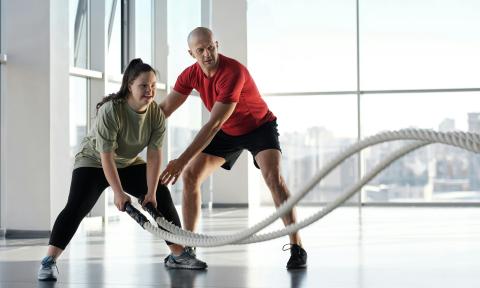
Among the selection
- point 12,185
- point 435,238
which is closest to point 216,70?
point 435,238

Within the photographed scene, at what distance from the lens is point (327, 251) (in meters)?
5.11

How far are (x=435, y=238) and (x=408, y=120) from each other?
5.08m

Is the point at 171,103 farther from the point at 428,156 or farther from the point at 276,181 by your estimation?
the point at 428,156

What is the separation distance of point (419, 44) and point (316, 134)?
1.75 meters

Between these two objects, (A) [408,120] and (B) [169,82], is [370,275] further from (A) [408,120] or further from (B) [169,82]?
(A) [408,120]

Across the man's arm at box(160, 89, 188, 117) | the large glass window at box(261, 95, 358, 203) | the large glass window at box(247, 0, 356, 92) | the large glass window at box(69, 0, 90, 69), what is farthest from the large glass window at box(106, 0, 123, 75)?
the man's arm at box(160, 89, 188, 117)

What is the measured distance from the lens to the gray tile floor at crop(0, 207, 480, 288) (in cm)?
379

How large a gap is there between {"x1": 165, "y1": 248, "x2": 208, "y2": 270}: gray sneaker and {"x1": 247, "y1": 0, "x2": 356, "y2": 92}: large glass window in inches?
273

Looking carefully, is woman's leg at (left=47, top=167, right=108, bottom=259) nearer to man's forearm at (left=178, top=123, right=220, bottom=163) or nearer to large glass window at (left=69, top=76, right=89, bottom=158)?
man's forearm at (left=178, top=123, right=220, bottom=163)

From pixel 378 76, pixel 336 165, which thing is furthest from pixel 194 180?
pixel 378 76

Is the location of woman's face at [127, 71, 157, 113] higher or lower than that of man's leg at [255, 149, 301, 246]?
higher

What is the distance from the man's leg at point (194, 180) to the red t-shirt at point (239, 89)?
0.17 metres

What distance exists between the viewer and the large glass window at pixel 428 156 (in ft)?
35.7

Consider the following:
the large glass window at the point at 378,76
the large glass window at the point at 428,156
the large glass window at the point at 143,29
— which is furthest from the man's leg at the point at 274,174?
the large glass window at the point at 428,156
